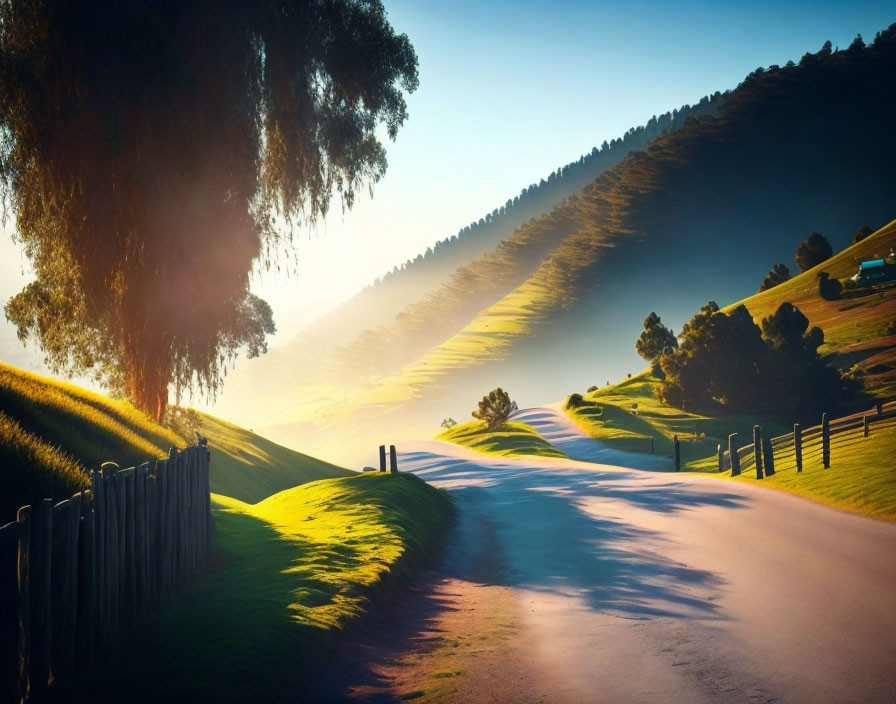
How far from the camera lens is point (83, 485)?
34.9ft

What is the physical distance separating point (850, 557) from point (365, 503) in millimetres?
11102

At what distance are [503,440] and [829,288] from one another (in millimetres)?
46766

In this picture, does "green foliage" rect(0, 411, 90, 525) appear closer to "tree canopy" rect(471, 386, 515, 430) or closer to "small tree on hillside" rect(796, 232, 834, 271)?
"tree canopy" rect(471, 386, 515, 430)

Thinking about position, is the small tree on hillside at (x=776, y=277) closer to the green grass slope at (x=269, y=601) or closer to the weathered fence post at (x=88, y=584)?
the green grass slope at (x=269, y=601)

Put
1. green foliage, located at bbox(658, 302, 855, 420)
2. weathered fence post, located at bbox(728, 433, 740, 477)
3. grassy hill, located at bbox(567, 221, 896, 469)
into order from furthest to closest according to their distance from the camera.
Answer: green foliage, located at bbox(658, 302, 855, 420) → grassy hill, located at bbox(567, 221, 896, 469) → weathered fence post, located at bbox(728, 433, 740, 477)

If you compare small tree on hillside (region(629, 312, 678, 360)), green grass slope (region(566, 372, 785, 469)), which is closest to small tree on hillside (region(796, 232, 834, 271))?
small tree on hillside (region(629, 312, 678, 360))

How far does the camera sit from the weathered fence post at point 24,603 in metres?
6.39

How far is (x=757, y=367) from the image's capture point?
66875mm

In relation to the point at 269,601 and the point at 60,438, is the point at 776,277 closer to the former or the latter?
the point at 60,438

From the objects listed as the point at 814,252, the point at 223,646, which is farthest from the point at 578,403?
the point at 223,646

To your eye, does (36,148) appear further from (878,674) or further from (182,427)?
(878,674)

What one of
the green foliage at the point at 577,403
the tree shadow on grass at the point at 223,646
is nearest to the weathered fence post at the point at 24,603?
the tree shadow on grass at the point at 223,646

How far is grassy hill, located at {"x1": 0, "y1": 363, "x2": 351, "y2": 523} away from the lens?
10.0 meters

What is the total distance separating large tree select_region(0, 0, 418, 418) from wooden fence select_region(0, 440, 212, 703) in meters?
7.96
